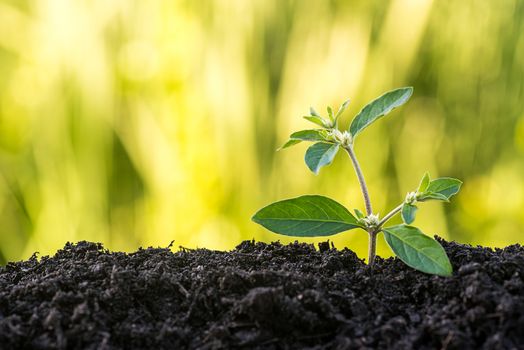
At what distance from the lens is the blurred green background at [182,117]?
2.35 m

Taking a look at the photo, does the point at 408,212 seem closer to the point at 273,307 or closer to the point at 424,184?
the point at 424,184

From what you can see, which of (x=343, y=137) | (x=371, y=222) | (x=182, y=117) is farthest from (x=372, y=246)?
(x=182, y=117)

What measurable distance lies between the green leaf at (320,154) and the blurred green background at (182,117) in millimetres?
1447

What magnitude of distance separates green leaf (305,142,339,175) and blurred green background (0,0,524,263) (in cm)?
145

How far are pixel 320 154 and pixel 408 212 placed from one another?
141 millimetres

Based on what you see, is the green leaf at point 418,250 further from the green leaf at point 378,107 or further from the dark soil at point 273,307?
the green leaf at point 378,107

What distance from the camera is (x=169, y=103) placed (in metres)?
2.35

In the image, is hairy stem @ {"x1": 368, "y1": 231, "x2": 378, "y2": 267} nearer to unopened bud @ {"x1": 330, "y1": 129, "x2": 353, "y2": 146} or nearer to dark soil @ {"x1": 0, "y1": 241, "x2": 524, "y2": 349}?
dark soil @ {"x1": 0, "y1": 241, "x2": 524, "y2": 349}

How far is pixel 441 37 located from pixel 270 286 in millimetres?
2026

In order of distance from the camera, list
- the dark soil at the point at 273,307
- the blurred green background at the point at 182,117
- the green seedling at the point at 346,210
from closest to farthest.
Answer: the dark soil at the point at 273,307
the green seedling at the point at 346,210
the blurred green background at the point at 182,117

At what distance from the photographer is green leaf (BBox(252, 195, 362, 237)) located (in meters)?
0.87

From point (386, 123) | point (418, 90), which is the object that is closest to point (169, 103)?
point (386, 123)

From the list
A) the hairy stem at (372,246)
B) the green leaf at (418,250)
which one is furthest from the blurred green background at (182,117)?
the green leaf at (418,250)

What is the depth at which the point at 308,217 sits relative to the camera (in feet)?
2.89
